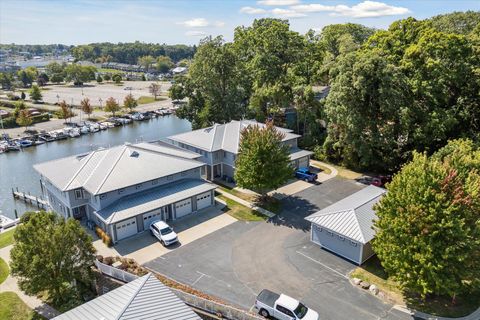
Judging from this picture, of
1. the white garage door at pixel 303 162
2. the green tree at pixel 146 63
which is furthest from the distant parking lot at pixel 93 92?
the white garage door at pixel 303 162

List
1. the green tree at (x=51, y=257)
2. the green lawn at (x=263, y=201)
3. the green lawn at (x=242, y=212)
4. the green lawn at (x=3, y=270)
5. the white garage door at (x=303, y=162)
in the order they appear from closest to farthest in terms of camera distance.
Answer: the green tree at (x=51, y=257) < the green lawn at (x=3, y=270) < the green lawn at (x=242, y=212) < the green lawn at (x=263, y=201) < the white garage door at (x=303, y=162)

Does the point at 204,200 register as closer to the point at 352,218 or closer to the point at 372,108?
the point at 352,218

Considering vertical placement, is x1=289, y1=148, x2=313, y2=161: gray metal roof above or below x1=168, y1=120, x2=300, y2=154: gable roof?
below

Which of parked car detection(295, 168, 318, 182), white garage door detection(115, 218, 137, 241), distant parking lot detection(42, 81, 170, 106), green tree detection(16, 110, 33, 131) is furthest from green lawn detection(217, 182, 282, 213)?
distant parking lot detection(42, 81, 170, 106)

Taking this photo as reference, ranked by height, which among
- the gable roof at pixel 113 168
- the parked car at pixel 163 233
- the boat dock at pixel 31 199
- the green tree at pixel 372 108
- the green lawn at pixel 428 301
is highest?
the green tree at pixel 372 108

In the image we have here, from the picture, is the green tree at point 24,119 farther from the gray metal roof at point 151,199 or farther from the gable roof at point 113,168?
the gray metal roof at point 151,199

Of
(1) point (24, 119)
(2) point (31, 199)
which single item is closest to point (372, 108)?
(2) point (31, 199)

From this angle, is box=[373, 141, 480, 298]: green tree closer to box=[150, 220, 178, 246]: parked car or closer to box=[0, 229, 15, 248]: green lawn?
box=[150, 220, 178, 246]: parked car
